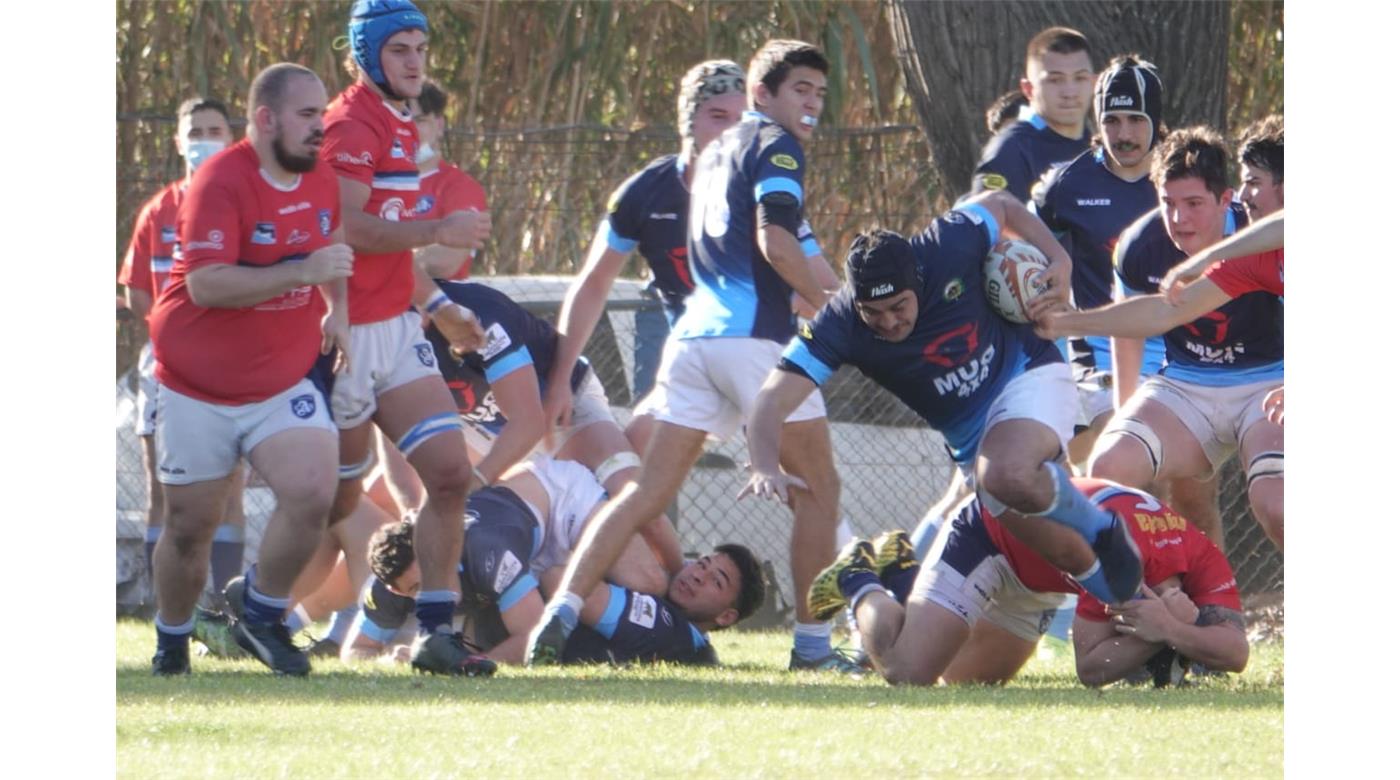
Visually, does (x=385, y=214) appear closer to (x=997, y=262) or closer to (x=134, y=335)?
(x=997, y=262)

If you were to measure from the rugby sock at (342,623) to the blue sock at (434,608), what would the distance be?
118 centimetres

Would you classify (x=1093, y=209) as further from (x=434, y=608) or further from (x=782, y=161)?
(x=434, y=608)

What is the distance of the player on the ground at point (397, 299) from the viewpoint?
280 inches

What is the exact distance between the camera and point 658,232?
8242 millimetres

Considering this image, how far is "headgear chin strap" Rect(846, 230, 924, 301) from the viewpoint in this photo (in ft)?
21.1

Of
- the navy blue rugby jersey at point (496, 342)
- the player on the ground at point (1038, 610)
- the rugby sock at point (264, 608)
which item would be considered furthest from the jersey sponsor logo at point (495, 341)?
the player on the ground at point (1038, 610)

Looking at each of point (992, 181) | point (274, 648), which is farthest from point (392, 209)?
point (992, 181)

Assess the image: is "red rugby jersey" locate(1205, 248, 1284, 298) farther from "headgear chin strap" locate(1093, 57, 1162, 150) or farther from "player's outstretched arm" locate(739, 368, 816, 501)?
"player's outstretched arm" locate(739, 368, 816, 501)

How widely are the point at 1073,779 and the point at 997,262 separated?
2381mm

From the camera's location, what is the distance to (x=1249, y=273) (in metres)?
7.09

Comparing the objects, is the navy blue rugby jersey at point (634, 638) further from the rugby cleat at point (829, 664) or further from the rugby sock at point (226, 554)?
the rugby sock at point (226, 554)

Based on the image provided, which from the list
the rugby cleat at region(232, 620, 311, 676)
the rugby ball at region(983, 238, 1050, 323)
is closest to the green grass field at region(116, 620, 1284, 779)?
the rugby cleat at region(232, 620, 311, 676)
